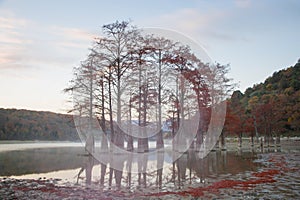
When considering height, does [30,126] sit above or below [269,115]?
below

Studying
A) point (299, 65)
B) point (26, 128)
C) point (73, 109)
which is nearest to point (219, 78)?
point (73, 109)

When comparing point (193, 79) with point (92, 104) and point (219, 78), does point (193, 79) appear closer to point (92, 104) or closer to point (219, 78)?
point (219, 78)

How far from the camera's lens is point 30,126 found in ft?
276

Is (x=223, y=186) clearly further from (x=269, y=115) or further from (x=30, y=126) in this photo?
(x=30, y=126)

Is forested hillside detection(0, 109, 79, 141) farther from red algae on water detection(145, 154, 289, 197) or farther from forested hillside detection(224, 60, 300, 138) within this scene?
red algae on water detection(145, 154, 289, 197)

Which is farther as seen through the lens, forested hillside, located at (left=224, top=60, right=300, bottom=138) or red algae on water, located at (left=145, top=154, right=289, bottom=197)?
forested hillside, located at (left=224, top=60, right=300, bottom=138)

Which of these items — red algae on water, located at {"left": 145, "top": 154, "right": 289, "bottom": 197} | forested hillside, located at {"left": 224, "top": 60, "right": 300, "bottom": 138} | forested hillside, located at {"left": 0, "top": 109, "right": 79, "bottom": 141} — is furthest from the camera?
forested hillside, located at {"left": 0, "top": 109, "right": 79, "bottom": 141}

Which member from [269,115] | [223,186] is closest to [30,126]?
[269,115]

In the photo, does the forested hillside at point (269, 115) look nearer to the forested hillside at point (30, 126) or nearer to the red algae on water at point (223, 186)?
the red algae on water at point (223, 186)

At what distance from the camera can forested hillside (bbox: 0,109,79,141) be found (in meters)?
81.9

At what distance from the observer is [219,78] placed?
37.8 meters

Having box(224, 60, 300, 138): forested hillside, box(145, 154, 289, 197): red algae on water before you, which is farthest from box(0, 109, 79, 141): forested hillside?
box(145, 154, 289, 197): red algae on water

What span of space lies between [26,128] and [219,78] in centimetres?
6192

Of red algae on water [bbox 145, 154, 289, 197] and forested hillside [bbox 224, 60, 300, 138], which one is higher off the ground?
forested hillside [bbox 224, 60, 300, 138]
